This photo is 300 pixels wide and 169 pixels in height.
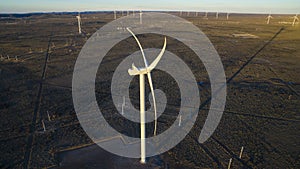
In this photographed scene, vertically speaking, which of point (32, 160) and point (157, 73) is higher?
point (157, 73)

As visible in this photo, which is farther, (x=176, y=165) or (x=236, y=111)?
(x=236, y=111)

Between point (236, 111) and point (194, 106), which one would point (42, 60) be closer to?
point (194, 106)

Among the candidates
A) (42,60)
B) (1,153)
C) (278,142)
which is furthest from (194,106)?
(42,60)

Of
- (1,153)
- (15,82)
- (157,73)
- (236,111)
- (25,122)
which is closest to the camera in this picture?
(1,153)

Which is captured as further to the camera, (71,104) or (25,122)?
(71,104)

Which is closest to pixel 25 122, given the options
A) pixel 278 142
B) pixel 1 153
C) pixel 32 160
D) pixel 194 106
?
pixel 1 153

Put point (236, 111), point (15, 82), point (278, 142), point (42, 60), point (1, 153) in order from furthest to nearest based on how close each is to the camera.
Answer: point (42, 60) < point (15, 82) < point (236, 111) < point (278, 142) < point (1, 153)

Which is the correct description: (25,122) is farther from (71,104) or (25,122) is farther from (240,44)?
(240,44)

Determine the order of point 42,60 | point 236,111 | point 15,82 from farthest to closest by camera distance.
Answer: point 42,60 < point 15,82 < point 236,111

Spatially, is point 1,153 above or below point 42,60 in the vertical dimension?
below
